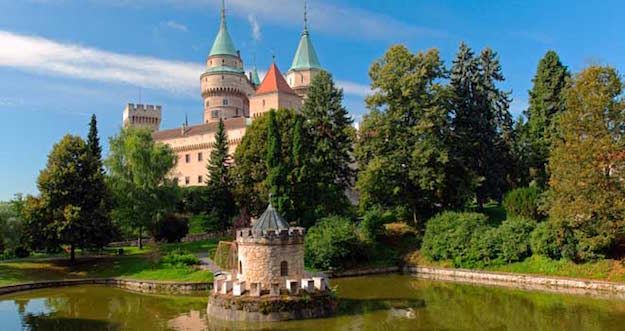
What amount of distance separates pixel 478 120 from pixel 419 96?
4883 mm

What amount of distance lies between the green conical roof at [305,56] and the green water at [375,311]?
37215 mm

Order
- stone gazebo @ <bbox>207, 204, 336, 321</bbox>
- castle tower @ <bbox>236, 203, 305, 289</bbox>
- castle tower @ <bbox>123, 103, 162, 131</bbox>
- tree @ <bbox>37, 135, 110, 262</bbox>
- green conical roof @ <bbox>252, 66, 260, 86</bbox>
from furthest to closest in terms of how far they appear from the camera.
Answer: green conical roof @ <bbox>252, 66, 260, 86</bbox>
castle tower @ <bbox>123, 103, 162, 131</bbox>
tree @ <bbox>37, 135, 110, 262</bbox>
castle tower @ <bbox>236, 203, 305, 289</bbox>
stone gazebo @ <bbox>207, 204, 336, 321</bbox>

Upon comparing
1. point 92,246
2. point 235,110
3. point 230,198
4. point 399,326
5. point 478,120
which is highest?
point 235,110

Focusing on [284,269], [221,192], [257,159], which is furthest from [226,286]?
[221,192]

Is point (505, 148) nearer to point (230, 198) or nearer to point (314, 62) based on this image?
point (230, 198)

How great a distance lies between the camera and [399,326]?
51.2ft

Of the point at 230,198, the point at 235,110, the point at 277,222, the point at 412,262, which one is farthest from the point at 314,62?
the point at 277,222

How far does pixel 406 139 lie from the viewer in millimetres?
32219

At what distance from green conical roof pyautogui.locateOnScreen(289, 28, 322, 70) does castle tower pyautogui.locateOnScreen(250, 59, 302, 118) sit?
18.1 ft

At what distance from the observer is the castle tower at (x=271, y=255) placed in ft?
57.1

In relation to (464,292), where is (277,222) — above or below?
above

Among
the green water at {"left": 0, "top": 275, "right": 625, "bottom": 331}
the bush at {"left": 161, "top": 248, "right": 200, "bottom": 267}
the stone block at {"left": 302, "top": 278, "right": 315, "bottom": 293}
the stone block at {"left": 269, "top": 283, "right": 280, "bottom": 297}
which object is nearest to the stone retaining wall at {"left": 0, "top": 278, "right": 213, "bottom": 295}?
the green water at {"left": 0, "top": 275, "right": 625, "bottom": 331}

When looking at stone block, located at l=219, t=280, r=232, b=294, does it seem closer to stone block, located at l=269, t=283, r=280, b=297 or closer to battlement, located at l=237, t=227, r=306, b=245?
battlement, located at l=237, t=227, r=306, b=245

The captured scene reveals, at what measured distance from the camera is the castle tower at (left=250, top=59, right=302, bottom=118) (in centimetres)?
5062
